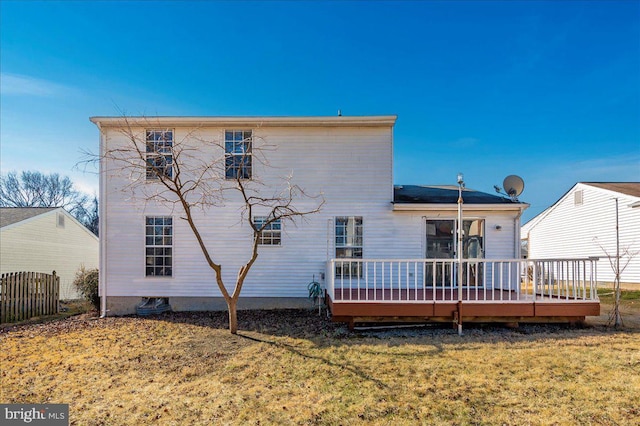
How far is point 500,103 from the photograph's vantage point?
13.9 m

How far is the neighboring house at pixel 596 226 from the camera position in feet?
45.5

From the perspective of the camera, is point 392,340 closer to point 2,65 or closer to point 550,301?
point 550,301

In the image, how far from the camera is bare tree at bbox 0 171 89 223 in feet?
92.0

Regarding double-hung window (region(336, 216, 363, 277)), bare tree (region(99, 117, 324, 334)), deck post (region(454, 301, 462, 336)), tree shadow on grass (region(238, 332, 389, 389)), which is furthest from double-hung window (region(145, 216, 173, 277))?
deck post (region(454, 301, 462, 336))

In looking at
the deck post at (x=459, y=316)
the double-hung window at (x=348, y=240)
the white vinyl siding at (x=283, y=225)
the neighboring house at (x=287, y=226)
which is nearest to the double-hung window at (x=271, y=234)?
the neighboring house at (x=287, y=226)

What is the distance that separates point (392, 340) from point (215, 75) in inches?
398

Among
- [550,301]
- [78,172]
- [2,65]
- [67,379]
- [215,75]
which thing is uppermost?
[215,75]

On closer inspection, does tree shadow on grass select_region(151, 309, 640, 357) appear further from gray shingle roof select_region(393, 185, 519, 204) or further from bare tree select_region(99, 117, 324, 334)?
gray shingle roof select_region(393, 185, 519, 204)

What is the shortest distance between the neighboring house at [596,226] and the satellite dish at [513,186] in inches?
299

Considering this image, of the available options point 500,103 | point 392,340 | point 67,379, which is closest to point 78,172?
point 67,379

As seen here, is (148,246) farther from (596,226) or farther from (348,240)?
(596,226)

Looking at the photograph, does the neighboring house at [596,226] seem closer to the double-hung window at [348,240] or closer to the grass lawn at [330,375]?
the grass lawn at [330,375]

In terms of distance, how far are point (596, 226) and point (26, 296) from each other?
23575 millimetres

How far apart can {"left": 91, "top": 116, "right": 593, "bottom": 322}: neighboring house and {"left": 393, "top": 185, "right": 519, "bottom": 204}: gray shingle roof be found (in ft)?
0.23
